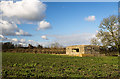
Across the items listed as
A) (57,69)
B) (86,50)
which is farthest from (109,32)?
(57,69)

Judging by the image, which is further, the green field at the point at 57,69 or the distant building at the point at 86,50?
the distant building at the point at 86,50

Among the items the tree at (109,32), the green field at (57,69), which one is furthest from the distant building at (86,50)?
the green field at (57,69)

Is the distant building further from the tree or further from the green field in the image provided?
the green field

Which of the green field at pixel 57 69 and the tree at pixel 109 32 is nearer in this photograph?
the green field at pixel 57 69

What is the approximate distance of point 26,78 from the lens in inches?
219

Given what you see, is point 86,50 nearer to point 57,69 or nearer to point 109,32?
point 109,32

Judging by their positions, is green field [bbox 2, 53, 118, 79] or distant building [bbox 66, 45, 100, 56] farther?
distant building [bbox 66, 45, 100, 56]

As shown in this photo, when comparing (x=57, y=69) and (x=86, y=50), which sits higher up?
(x=86, y=50)

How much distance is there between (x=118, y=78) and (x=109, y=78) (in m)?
0.47

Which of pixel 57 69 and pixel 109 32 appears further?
pixel 109 32

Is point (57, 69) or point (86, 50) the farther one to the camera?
point (86, 50)

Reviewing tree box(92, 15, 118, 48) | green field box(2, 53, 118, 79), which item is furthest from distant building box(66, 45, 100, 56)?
green field box(2, 53, 118, 79)

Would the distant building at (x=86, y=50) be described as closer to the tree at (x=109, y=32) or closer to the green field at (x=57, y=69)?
the tree at (x=109, y=32)

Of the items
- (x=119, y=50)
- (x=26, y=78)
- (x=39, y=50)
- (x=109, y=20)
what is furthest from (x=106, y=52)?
(x=26, y=78)
